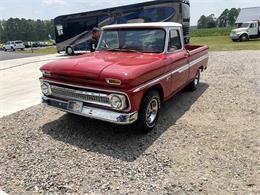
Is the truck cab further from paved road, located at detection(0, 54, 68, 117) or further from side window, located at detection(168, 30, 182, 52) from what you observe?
side window, located at detection(168, 30, 182, 52)

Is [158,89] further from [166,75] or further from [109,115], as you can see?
[109,115]

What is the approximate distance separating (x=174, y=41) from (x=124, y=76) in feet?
7.65

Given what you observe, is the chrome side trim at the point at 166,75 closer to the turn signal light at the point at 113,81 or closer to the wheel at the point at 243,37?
Result: the turn signal light at the point at 113,81

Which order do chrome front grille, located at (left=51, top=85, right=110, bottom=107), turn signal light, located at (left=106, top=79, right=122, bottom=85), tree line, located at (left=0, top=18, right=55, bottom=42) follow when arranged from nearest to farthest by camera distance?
1. turn signal light, located at (left=106, top=79, right=122, bottom=85)
2. chrome front grille, located at (left=51, top=85, right=110, bottom=107)
3. tree line, located at (left=0, top=18, right=55, bottom=42)

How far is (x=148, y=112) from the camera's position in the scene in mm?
4801

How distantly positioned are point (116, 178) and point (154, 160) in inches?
27.9

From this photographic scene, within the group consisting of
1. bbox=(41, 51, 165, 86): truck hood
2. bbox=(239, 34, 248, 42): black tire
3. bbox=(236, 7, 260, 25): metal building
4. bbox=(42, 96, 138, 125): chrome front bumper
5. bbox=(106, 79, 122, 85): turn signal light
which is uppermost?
bbox=(236, 7, 260, 25): metal building

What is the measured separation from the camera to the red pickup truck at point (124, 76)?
4180 mm

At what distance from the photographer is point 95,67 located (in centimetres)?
439

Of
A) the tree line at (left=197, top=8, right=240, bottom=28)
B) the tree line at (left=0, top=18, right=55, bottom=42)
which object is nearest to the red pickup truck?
the tree line at (left=0, top=18, right=55, bottom=42)

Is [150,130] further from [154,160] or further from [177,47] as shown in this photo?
[177,47]

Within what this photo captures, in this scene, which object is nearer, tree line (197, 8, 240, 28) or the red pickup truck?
the red pickup truck

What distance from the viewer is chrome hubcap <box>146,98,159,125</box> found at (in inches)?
191

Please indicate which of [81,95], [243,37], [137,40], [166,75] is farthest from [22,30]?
[81,95]
